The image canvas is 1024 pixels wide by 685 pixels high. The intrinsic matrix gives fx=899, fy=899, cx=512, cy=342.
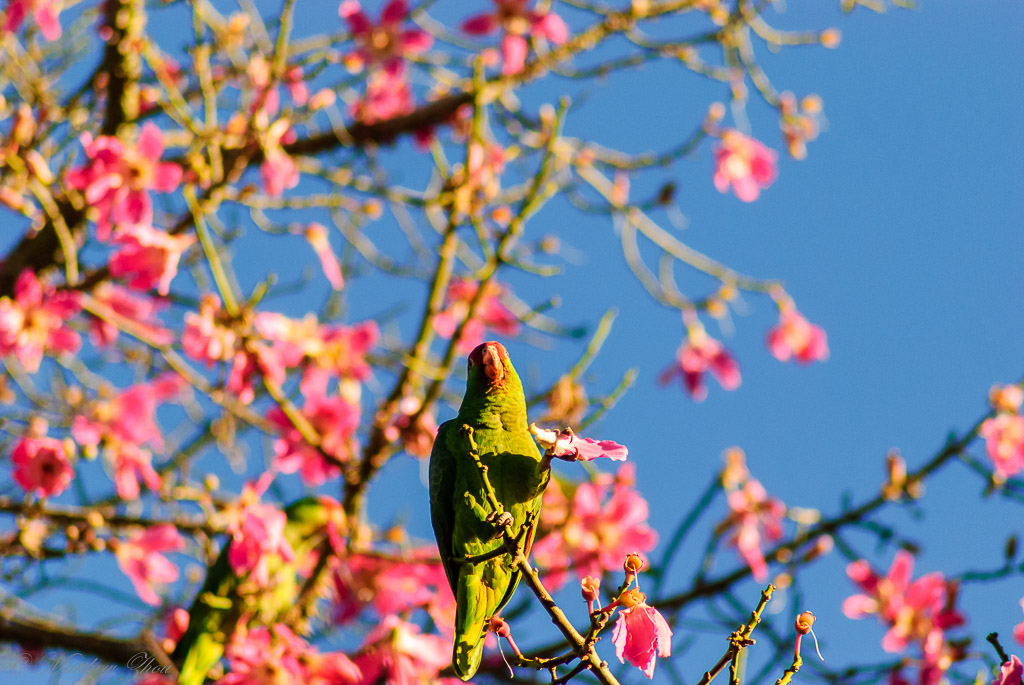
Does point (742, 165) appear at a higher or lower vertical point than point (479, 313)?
higher

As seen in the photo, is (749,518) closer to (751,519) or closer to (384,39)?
(751,519)

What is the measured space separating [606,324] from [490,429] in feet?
3.21

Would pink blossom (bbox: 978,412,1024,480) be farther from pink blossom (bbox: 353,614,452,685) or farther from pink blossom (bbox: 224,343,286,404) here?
pink blossom (bbox: 224,343,286,404)

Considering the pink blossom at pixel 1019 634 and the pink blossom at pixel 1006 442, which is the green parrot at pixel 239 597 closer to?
the pink blossom at pixel 1019 634

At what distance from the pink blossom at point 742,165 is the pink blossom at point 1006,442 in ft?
4.26

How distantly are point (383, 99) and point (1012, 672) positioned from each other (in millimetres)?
3340

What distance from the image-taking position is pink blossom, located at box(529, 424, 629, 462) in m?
1.05

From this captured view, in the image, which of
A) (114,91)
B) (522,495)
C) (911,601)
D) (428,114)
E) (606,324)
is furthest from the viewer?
(428,114)

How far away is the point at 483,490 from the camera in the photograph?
1.27m

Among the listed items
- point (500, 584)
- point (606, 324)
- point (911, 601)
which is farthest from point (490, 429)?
point (911, 601)

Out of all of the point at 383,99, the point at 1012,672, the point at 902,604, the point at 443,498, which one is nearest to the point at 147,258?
the point at 443,498

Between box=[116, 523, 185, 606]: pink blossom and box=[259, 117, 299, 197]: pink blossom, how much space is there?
3.54ft

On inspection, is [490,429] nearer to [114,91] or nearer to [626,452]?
[626,452]

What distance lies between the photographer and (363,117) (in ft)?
11.6
